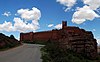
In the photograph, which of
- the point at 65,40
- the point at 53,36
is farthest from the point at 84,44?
the point at 53,36

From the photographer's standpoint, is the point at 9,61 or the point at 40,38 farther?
the point at 40,38

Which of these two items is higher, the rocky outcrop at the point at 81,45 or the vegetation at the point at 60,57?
the rocky outcrop at the point at 81,45

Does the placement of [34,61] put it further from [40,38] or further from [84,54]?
[40,38]

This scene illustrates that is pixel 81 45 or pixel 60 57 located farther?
pixel 81 45

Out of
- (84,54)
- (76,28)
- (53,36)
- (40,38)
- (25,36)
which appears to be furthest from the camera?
(25,36)

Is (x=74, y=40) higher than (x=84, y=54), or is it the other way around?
(x=74, y=40)

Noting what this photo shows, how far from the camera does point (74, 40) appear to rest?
3397 cm

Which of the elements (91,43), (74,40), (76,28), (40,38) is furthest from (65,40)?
(40,38)

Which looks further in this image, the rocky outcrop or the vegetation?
the rocky outcrop

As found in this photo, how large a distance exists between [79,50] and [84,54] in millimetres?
1351

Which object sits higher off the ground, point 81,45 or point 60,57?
point 81,45

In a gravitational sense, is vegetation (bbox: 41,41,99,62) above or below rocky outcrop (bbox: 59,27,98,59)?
below

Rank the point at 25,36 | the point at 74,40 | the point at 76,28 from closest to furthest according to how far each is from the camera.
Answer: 1. the point at 74,40
2. the point at 76,28
3. the point at 25,36

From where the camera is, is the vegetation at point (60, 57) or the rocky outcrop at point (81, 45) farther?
the rocky outcrop at point (81, 45)
